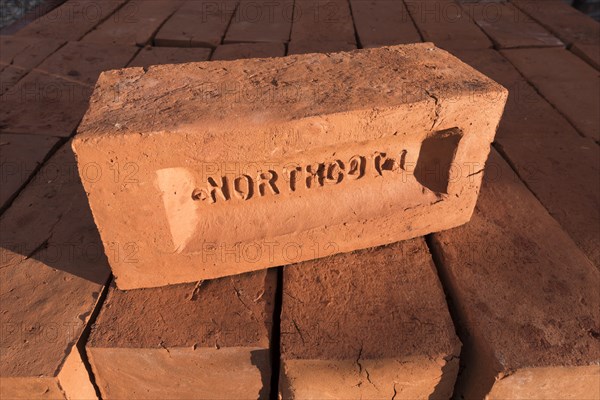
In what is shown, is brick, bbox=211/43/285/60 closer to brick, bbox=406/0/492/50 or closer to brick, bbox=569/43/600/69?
brick, bbox=406/0/492/50

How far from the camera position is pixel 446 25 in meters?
4.19

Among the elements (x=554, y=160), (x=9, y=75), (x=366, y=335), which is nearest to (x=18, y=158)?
(x=9, y=75)

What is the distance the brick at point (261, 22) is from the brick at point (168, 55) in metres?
0.33

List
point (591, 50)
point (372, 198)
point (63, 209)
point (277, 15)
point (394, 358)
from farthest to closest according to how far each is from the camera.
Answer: point (277, 15), point (591, 50), point (63, 209), point (372, 198), point (394, 358)

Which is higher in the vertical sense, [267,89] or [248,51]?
[267,89]

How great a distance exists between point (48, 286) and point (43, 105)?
62.7 inches

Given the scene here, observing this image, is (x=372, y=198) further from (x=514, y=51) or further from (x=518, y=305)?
(x=514, y=51)

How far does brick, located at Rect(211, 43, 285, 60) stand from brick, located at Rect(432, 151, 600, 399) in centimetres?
217

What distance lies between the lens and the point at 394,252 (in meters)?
1.80

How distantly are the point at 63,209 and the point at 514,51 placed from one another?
3433mm

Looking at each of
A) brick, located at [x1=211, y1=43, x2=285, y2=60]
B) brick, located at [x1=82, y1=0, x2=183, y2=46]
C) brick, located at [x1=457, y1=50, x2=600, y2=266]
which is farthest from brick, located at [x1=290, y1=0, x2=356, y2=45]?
brick, located at [x1=457, y1=50, x2=600, y2=266]

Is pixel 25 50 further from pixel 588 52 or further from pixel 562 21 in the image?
pixel 562 21

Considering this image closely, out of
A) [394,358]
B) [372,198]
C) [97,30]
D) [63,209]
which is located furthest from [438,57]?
[97,30]

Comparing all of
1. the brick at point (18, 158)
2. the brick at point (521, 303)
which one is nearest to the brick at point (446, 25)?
the brick at point (521, 303)
